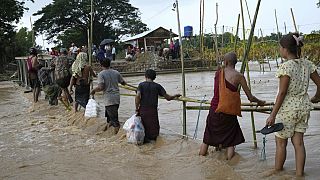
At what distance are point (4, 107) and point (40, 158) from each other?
760 centimetres

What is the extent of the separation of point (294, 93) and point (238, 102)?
93 cm

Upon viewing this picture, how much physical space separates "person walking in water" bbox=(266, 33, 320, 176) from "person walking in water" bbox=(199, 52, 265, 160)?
72 cm

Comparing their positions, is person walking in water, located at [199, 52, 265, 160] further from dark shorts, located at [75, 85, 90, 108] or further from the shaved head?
dark shorts, located at [75, 85, 90, 108]

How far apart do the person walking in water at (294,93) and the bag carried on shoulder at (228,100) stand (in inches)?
30.7

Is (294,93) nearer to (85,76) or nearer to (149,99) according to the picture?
(149,99)

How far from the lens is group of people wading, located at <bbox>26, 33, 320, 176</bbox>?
423 centimetres

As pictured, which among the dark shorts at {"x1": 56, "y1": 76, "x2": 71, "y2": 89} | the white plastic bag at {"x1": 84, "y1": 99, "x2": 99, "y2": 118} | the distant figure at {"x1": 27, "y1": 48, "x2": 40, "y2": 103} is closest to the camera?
the white plastic bag at {"x1": 84, "y1": 99, "x2": 99, "y2": 118}

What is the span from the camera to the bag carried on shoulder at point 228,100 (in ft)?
16.5

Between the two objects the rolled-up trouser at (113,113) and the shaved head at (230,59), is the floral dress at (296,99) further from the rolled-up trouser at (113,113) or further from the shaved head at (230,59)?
the rolled-up trouser at (113,113)

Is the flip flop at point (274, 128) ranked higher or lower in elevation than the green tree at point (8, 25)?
lower

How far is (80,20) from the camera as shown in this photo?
4747 centimetres

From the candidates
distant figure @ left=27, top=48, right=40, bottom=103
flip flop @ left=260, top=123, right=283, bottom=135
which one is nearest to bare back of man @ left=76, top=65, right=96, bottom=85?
distant figure @ left=27, top=48, right=40, bottom=103

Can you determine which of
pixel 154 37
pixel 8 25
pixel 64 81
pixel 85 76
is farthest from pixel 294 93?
pixel 154 37

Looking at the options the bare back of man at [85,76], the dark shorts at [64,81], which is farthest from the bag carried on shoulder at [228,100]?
the dark shorts at [64,81]
